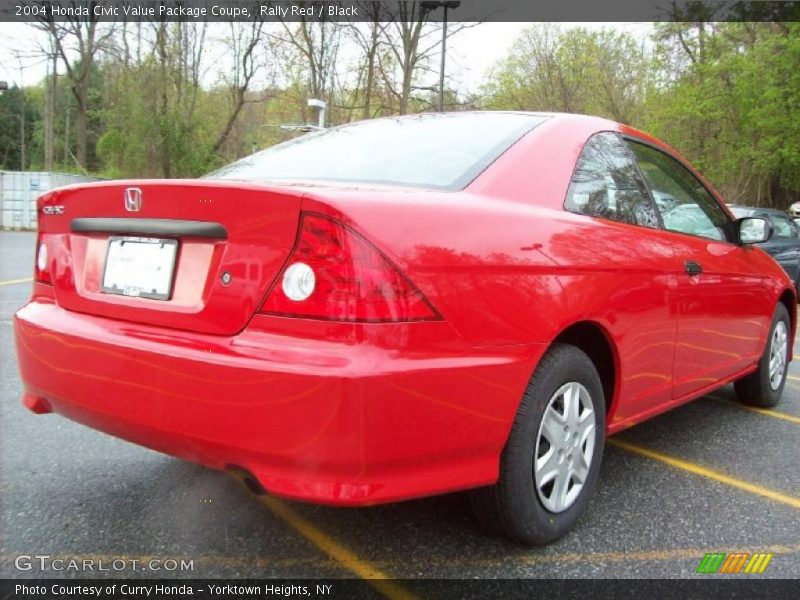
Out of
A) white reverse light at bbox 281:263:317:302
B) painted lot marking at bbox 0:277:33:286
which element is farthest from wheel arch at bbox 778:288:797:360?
painted lot marking at bbox 0:277:33:286

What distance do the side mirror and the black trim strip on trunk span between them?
304cm

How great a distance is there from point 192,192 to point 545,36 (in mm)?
37736

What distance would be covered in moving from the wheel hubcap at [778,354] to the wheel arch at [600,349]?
215 cm

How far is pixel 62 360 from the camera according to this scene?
2.26 meters

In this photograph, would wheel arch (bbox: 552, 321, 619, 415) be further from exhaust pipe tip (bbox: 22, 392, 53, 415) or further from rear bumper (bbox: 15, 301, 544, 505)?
exhaust pipe tip (bbox: 22, 392, 53, 415)

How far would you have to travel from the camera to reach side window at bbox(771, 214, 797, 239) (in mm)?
11359

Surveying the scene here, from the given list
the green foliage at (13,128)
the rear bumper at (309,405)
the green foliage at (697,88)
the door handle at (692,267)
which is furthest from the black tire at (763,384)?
the green foliage at (13,128)

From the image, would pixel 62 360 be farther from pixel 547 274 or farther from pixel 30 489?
pixel 547 274

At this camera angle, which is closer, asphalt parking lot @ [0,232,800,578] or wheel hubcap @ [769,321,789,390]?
asphalt parking lot @ [0,232,800,578]

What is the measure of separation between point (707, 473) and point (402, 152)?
203cm

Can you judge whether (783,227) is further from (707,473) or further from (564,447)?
(564,447)

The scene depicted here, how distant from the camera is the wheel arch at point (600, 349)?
255 cm

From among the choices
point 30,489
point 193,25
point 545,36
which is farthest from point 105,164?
point 30,489

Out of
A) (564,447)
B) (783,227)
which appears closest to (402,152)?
(564,447)
